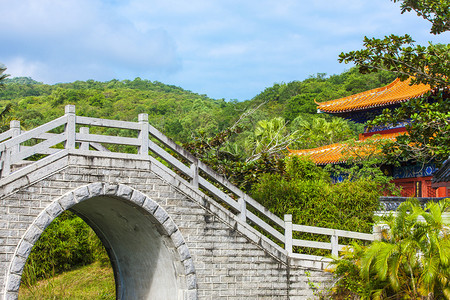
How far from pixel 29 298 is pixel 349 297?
30.3ft

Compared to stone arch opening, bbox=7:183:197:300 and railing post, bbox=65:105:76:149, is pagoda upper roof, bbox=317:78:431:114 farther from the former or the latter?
railing post, bbox=65:105:76:149

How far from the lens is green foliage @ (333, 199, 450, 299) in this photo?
10.0 meters

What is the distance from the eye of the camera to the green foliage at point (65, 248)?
1944 centimetres

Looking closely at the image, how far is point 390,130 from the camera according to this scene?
1972cm

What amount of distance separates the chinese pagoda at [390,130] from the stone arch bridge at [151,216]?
7.50 meters

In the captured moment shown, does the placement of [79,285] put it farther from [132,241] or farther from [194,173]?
[194,173]

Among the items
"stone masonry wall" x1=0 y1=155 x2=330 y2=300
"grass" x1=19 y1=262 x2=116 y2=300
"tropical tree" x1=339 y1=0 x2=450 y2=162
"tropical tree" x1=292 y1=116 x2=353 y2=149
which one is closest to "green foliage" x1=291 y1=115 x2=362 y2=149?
"tropical tree" x1=292 y1=116 x2=353 y2=149

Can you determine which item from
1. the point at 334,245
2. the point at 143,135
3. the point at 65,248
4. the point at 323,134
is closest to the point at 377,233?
the point at 334,245

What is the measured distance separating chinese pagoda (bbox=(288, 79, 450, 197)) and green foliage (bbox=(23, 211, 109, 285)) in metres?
9.39

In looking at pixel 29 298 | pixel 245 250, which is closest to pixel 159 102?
pixel 29 298

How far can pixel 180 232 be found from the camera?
10617 millimetres

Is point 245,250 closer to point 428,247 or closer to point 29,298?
point 428,247

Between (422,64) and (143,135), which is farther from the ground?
(422,64)

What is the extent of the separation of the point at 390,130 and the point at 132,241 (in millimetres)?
11462
